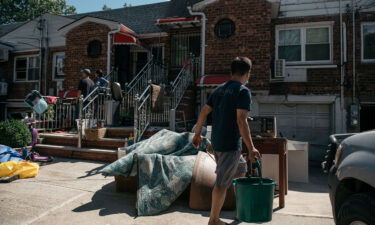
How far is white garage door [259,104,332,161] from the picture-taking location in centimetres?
907

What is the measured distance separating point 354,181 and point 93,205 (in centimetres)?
337

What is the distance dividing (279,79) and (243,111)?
673 centimetres

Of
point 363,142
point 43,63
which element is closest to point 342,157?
point 363,142

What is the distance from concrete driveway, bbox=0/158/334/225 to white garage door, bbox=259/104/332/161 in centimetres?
383

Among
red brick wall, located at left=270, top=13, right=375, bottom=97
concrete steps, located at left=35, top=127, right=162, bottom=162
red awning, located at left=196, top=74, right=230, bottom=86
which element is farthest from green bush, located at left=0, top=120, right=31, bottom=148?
red brick wall, located at left=270, top=13, right=375, bottom=97

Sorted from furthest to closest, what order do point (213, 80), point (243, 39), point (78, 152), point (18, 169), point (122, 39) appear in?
1. point (122, 39)
2. point (243, 39)
3. point (213, 80)
4. point (78, 152)
5. point (18, 169)

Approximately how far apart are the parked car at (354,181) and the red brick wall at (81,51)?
30.8 feet

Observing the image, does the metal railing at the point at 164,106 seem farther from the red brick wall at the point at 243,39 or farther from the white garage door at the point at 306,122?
the white garage door at the point at 306,122

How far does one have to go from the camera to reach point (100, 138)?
7.35 meters

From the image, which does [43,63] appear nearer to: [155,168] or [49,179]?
[49,179]

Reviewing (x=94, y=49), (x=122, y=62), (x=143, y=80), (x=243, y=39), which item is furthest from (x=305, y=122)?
(x=94, y=49)

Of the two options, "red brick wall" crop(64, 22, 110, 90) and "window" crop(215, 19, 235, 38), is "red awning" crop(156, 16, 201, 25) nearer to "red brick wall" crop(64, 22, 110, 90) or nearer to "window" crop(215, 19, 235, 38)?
"window" crop(215, 19, 235, 38)

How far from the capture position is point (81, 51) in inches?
429

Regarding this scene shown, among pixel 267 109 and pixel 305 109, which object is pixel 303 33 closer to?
pixel 305 109
